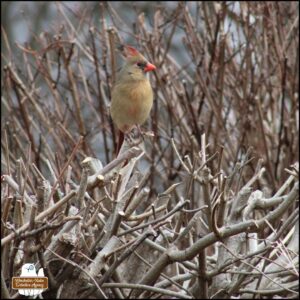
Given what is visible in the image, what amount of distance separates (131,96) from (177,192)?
2.47 ft

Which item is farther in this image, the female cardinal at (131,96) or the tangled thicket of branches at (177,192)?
the female cardinal at (131,96)

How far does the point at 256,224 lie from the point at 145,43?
2775 mm

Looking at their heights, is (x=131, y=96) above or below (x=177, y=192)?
above

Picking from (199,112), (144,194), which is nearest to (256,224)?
(144,194)

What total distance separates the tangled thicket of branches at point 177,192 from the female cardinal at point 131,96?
0.22 meters

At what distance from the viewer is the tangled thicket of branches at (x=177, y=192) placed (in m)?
3.01

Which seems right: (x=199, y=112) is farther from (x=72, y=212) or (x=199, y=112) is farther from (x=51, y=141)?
(x=72, y=212)

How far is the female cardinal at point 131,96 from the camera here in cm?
461

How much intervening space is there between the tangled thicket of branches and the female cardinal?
0.22 m

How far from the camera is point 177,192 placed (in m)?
5.10

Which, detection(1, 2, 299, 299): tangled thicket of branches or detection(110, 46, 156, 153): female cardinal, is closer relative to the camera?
detection(1, 2, 299, 299): tangled thicket of branches

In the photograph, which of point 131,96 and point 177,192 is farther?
point 177,192

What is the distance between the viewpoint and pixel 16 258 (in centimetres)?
304

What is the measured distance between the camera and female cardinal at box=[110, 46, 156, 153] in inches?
182
